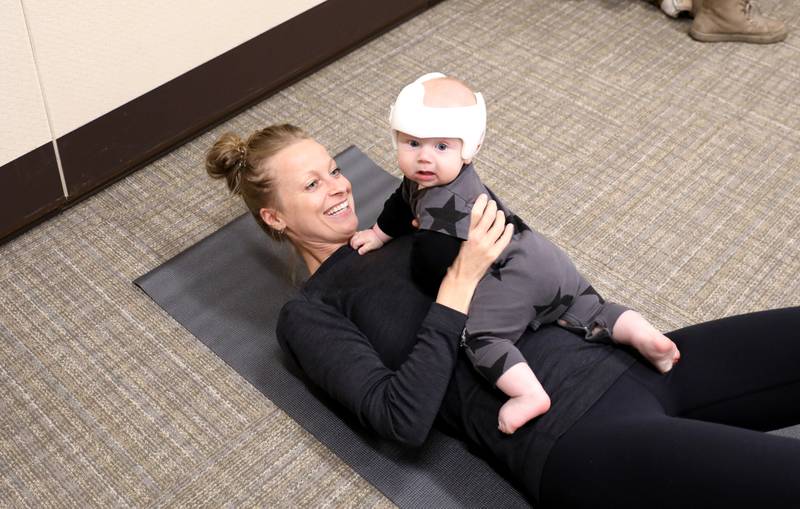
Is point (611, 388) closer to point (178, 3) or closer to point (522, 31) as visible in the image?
point (178, 3)

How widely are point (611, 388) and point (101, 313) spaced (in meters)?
1.18

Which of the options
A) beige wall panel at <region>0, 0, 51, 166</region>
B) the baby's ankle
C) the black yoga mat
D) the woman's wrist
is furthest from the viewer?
the baby's ankle

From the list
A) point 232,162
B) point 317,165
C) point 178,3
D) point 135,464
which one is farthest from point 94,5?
point 135,464

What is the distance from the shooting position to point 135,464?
184 centimetres

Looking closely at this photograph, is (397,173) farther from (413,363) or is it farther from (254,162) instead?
(413,363)

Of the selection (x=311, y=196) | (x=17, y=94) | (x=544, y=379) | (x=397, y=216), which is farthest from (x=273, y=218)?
(x=17, y=94)

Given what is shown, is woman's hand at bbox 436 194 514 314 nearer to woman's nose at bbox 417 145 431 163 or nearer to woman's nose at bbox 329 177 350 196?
woman's nose at bbox 417 145 431 163

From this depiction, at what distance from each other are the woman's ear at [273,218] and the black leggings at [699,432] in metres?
0.71

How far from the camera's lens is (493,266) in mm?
1673

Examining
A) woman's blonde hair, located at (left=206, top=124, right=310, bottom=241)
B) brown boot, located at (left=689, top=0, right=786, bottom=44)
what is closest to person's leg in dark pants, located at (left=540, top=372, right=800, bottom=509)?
woman's blonde hair, located at (left=206, top=124, right=310, bottom=241)

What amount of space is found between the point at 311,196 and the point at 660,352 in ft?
2.33

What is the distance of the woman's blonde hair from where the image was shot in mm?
1847

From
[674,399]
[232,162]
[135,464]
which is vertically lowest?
[135,464]

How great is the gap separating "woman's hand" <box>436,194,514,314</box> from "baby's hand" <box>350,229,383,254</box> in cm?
24
